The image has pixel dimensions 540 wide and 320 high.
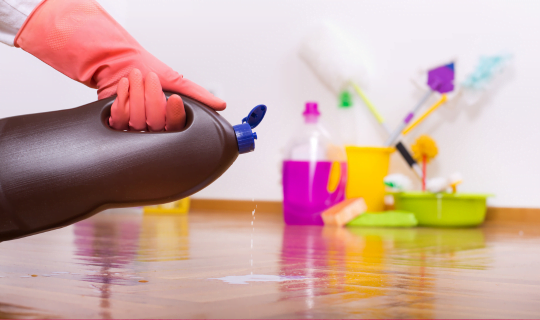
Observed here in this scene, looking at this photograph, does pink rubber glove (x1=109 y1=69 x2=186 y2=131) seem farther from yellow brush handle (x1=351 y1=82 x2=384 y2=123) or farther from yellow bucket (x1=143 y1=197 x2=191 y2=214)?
yellow bucket (x1=143 y1=197 x2=191 y2=214)

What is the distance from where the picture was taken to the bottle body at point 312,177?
2.07 metres

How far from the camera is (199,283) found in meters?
0.61

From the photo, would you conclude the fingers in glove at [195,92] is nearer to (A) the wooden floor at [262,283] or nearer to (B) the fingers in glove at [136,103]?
(B) the fingers in glove at [136,103]

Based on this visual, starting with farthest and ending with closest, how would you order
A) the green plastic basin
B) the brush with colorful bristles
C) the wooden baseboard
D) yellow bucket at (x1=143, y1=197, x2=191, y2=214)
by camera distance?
yellow bucket at (x1=143, y1=197, x2=191, y2=214) < the brush with colorful bristles < the wooden baseboard < the green plastic basin

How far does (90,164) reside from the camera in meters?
0.57

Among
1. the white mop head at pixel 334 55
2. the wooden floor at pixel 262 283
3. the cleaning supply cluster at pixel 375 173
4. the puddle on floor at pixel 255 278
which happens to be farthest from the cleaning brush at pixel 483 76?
the puddle on floor at pixel 255 278

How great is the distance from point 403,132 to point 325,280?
171 cm

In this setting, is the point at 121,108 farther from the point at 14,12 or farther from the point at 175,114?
the point at 14,12

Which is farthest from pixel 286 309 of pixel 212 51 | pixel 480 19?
pixel 212 51

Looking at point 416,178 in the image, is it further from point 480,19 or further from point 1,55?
point 1,55

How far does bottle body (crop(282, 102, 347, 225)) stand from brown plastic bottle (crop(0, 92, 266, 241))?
58.6 inches

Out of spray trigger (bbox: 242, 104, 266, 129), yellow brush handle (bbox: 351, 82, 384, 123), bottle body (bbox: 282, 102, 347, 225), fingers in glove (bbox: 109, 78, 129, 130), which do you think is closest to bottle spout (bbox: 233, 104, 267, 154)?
spray trigger (bbox: 242, 104, 266, 129)

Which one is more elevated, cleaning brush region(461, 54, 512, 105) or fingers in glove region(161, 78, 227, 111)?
cleaning brush region(461, 54, 512, 105)

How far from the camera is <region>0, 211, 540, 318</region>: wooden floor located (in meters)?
0.47
